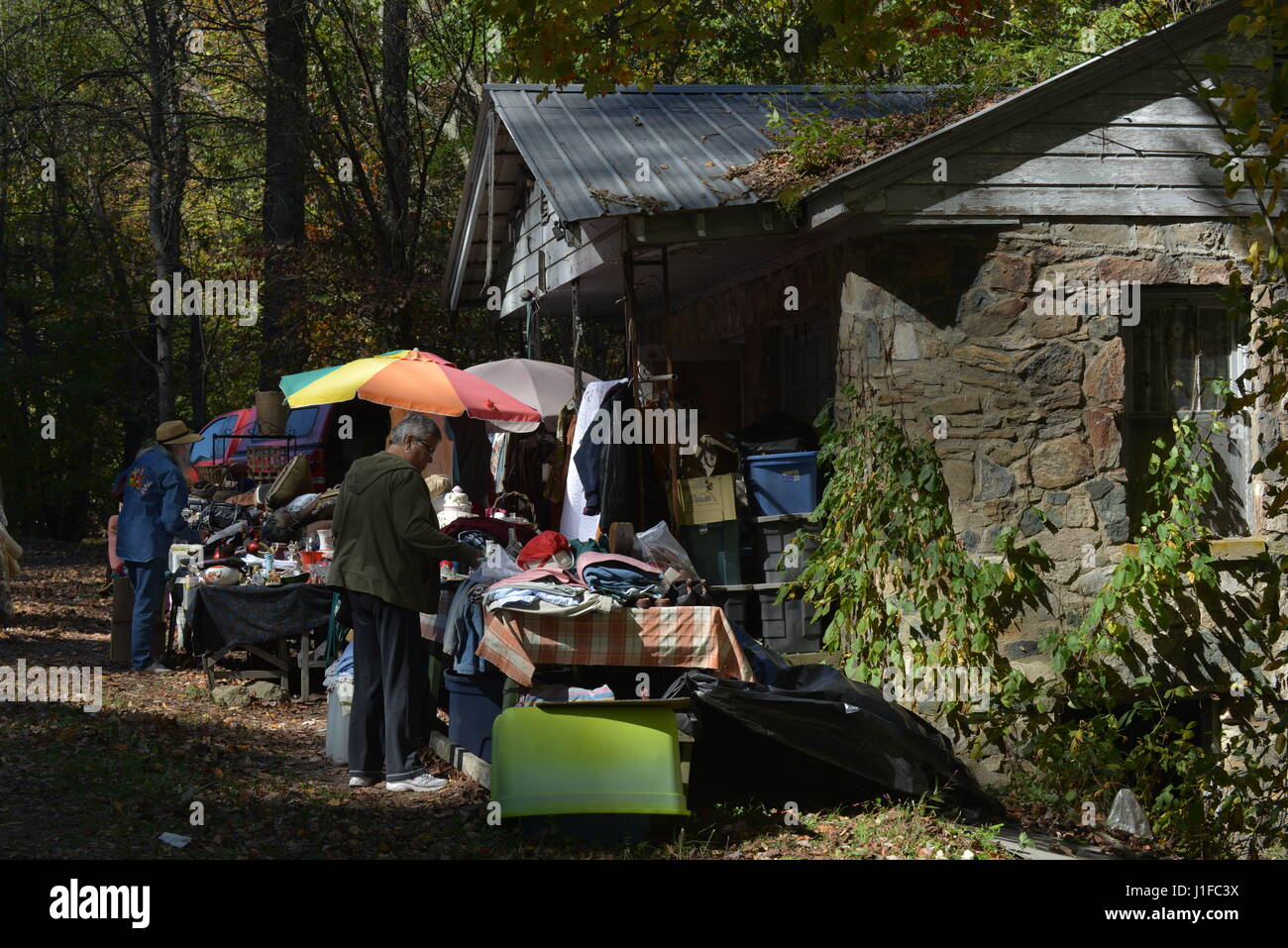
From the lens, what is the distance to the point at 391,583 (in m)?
7.30

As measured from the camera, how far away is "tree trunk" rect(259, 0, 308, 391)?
18578 mm

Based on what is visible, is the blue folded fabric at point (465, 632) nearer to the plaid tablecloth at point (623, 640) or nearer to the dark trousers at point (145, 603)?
the plaid tablecloth at point (623, 640)

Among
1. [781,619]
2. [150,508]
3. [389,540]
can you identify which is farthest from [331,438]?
[389,540]

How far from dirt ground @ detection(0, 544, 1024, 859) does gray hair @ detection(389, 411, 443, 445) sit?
1.96 meters

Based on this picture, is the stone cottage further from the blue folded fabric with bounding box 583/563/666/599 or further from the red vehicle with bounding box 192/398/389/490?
the red vehicle with bounding box 192/398/389/490

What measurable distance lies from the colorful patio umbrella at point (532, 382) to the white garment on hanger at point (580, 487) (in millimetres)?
1763

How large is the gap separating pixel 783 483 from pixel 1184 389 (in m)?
2.86

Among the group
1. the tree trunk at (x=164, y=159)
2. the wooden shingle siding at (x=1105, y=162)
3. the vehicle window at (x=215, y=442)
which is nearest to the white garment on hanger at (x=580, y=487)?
the wooden shingle siding at (x=1105, y=162)

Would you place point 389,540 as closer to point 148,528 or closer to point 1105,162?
point 148,528

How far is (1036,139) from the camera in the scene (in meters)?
8.99

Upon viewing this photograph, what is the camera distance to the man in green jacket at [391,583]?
7328 millimetres

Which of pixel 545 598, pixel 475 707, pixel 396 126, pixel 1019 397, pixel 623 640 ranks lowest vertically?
pixel 475 707

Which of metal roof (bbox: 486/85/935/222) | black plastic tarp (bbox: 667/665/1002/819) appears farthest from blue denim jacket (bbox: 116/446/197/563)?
black plastic tarp (bbox: 667/665/1002/819)

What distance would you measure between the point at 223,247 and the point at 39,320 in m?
4.71
